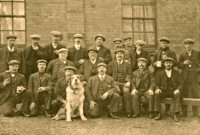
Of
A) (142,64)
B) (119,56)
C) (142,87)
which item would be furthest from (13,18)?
(142,87)

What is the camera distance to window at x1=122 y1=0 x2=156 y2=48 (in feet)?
51.3

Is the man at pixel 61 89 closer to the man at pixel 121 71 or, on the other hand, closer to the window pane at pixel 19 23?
the man at pixel 121 71

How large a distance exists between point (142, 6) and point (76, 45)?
162 inches

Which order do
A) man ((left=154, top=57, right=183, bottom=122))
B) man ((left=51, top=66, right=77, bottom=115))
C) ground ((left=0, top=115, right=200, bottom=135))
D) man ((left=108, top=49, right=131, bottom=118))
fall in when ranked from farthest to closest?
man ((left=108, top=49, right=131, bottom=118)) → man ((left=154, top=57, right=183, bottom=122)) → man ((left=51, top=66, right=77, bottom=115)) → ground ((left=0, top=115, right=200, bottom=135))

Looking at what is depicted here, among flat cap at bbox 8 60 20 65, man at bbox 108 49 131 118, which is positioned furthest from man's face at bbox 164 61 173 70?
flat cap at bbox 8 60 20 65

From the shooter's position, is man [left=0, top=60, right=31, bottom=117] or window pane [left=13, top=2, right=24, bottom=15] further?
window pane [left=13, top=2, right=24, bottom=15]

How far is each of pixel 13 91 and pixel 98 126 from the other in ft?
7.66

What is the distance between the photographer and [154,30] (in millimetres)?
15797

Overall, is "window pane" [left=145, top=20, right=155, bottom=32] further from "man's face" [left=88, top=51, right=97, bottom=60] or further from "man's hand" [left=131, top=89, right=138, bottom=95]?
"man's hand" [left=131, top=89, right=138, bottom=95]

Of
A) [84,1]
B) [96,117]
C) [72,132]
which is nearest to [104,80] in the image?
[96,117]

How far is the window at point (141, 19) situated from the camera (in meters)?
15.6

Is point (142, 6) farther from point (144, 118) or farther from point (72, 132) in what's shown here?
point (72, 132)

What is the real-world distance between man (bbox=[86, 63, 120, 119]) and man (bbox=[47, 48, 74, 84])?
71 cm

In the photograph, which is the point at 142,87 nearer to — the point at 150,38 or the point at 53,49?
the point at 53,49
